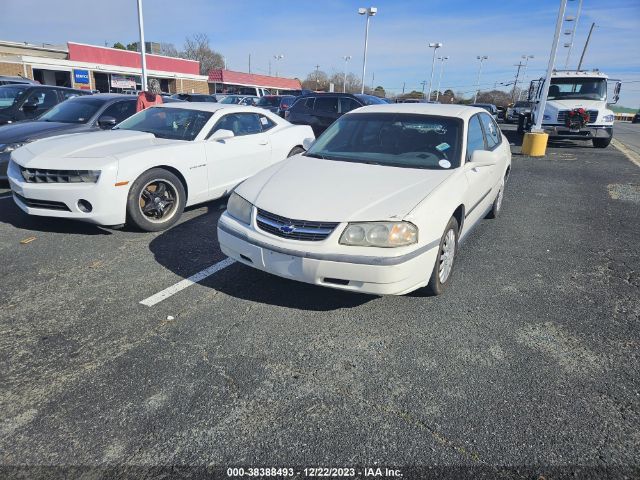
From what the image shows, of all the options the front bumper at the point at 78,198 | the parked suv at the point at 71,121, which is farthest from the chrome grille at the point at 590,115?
the front bumper at the point at 78,198

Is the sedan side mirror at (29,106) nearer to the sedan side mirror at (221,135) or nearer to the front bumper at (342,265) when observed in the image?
the sedan side mirror at (221,135)

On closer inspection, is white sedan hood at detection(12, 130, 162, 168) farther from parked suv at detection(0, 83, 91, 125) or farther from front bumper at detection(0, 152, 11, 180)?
parked suv at detection(0, 83, 91, 125)

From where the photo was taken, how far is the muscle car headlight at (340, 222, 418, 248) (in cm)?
290

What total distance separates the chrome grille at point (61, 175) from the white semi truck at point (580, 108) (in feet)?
43.8

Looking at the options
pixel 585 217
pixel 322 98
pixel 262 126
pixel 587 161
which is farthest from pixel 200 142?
pixel 587 161

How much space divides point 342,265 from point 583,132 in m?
14.2

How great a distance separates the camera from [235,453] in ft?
6.54

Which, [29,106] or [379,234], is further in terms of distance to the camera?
[29,106]

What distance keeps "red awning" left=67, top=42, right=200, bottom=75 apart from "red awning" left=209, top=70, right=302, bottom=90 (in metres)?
5.83

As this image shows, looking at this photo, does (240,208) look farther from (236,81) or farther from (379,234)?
(236,81)

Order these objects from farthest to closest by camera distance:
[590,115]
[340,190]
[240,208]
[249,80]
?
1. [249,80]
2. [590,115]
3. [240,208]
4. [340,190]

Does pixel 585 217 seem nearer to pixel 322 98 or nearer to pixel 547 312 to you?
pixel 547 312

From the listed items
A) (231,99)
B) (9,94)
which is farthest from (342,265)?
(231,99)

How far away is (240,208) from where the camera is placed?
3.41 meters
